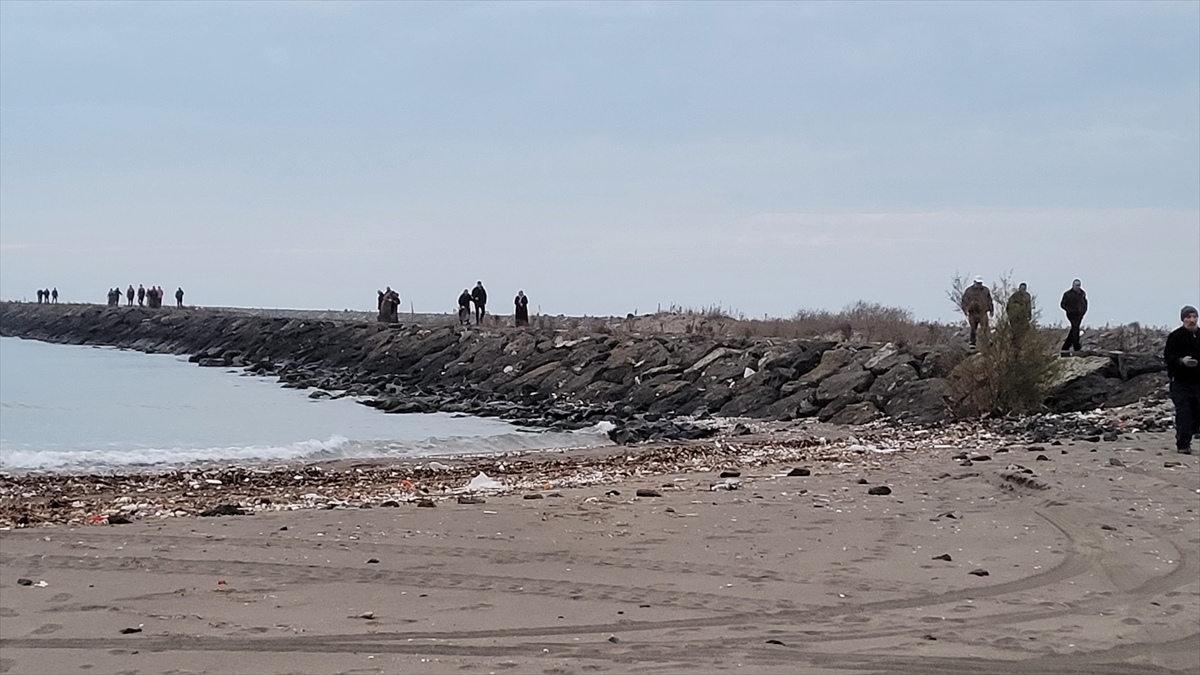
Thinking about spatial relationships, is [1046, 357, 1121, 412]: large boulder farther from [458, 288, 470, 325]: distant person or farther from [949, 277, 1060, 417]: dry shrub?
[458, 288, 470, 325]: distant person

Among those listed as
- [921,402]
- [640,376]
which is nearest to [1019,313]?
[921,402]

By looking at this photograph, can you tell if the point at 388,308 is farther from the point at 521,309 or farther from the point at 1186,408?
the point at 1186,408

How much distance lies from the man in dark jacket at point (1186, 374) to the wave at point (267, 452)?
982 centimetres

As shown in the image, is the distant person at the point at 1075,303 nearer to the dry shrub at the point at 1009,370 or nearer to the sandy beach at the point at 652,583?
the dry shrub at the point at 1009,370

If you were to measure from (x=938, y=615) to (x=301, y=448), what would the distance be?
13.6 metres

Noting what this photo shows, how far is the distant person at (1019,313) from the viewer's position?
1741 centimetres

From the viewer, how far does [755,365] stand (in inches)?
997

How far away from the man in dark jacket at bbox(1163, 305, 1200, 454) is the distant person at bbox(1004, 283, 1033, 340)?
526 centimetres

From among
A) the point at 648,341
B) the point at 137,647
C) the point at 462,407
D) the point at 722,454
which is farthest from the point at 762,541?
the point at 648,341

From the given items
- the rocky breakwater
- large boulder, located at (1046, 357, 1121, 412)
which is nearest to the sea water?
the rocky breakwater

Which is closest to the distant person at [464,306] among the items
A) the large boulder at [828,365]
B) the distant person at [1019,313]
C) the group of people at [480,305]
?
the group of people at [480,305]

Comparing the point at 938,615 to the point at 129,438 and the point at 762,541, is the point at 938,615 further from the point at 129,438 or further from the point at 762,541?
the point at 129,438

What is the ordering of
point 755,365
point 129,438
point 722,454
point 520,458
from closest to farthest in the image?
1. point 722,454
2. point 520,458
3. point 129,438
4. point 755,365

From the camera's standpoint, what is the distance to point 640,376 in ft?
89.5
